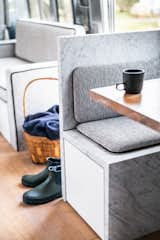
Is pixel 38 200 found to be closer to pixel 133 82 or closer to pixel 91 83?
pixel 91 83

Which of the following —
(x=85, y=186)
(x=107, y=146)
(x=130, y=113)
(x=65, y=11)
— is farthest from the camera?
(x=65, y=11)

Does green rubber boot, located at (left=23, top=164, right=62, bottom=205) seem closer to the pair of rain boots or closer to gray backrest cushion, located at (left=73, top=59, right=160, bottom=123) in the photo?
the pair of rain boots

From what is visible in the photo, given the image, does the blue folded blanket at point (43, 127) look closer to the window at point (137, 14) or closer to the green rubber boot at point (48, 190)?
the green rubber boot at point (48, 190)

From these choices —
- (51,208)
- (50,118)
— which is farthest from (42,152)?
(51,208)

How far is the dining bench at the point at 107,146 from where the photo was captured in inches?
67.4

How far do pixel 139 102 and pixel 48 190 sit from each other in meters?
1.03

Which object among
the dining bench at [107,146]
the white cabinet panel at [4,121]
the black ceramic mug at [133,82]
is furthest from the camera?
the white cabinet panel at [4,121]

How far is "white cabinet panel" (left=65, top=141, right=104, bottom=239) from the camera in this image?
176 cm

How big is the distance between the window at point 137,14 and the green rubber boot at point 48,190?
1.39 meters

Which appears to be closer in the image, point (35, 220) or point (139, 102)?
point (139, 102)

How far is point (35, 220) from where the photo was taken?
200 cm

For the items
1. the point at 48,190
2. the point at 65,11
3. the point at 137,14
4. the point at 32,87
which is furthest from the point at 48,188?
the point at 65,11

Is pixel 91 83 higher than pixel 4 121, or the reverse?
pixel 91 83

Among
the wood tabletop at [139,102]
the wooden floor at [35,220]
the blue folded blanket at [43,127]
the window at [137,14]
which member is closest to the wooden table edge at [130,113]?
the wood tabletop at [139,102]
